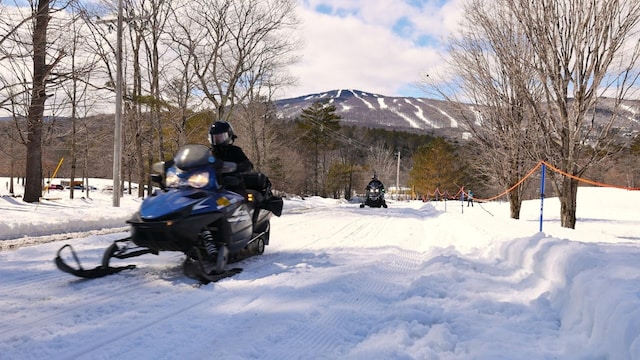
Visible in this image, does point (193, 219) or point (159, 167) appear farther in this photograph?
point (159, 167)

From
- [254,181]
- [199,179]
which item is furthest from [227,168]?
[254,181]

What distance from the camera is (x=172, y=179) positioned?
505cm

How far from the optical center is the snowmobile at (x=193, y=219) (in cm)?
439

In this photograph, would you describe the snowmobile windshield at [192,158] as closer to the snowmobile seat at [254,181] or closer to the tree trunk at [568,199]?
the snowmobile seat at [254,181]

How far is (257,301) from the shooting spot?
3916mm

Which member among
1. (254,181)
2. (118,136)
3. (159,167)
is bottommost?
(254,181)

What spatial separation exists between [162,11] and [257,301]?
22.8 metres

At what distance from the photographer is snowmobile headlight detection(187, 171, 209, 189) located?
4918 mm

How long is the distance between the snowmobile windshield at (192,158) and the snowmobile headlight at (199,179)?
0.34ft

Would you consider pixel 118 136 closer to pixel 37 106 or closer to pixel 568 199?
pixel 37 106

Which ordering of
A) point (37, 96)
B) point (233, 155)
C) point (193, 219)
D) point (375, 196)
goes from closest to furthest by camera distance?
1. point (193, 219)
2. point (233, 155)
3. point (37, 96)
4. point (375, 196)

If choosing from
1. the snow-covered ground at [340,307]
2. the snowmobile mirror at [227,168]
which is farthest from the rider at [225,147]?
the snow-covered ground at [340,307]

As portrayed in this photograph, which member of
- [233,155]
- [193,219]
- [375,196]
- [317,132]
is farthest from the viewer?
[317,132]

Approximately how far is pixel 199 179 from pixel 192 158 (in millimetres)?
251
